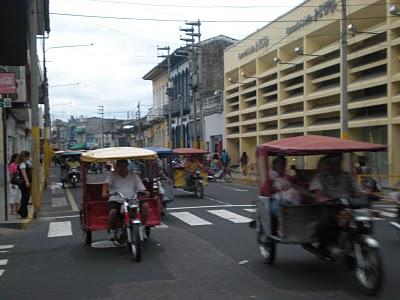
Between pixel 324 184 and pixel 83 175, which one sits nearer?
pixel 324 184

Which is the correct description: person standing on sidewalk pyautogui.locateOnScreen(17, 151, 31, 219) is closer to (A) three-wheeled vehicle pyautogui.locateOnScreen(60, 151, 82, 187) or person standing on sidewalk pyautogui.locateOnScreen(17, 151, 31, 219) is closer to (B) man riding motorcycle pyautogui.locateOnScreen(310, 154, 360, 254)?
(B) man riding motorcycle pyautogui.locateOnScreen(310, 154, 360, 254)

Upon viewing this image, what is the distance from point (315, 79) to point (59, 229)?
2255 centimetres

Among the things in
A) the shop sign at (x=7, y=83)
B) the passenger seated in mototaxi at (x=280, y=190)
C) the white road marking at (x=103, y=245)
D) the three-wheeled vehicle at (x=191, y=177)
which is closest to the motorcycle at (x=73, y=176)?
the three-wheeled vehicle at (x=191, y=177)

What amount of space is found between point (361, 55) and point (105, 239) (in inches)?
755

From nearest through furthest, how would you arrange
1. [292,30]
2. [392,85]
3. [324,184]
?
[324,184], [392,85], [292,30]

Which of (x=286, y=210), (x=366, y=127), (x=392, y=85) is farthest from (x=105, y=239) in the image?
(x=366, y=127)

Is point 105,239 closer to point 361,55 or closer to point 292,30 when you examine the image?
point 361,55

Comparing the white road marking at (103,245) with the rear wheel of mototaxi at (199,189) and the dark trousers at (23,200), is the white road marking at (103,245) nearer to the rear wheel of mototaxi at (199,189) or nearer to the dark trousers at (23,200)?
the dark trousers at (23,200)

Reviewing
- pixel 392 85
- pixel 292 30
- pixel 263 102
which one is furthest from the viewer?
pixel 263 102

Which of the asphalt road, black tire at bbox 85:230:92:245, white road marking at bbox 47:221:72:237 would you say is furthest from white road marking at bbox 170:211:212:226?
black tire at bbox 85:230:92:245

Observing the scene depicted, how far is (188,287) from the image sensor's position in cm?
793

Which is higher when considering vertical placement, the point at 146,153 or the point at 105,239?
the point at 146,153

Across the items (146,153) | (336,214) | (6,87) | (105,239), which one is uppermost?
(6,87)

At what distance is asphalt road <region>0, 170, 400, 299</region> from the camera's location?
7656 mm
